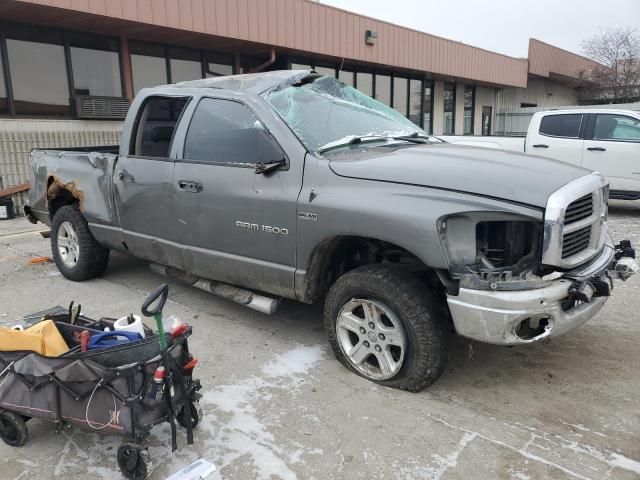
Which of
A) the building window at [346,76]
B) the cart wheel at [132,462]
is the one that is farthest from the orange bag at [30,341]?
the building window at [346,76]

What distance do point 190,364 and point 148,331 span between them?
1.37 feet

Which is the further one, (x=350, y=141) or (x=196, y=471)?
(x=350, y=141)

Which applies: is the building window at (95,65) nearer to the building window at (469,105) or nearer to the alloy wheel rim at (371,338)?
the alloy wheel rim at (371,338)

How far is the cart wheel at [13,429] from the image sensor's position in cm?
258

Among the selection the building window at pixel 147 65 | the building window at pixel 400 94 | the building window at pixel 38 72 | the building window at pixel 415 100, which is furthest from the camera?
the building window at pixel 415 100

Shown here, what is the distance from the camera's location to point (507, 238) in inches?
111

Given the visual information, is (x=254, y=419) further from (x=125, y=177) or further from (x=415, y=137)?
(x=125, y=177)

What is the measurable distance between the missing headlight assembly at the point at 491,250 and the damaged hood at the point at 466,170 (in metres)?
0.15

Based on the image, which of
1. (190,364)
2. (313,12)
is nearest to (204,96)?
(190,364)

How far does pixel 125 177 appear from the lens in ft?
14.4

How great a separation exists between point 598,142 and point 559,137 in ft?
2.12

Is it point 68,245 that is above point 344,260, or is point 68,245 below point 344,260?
Result: below

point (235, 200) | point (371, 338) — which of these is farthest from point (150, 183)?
point (371, 338)

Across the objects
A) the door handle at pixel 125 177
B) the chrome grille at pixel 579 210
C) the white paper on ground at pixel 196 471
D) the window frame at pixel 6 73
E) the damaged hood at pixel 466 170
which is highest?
the window frame at pixel 6 73
